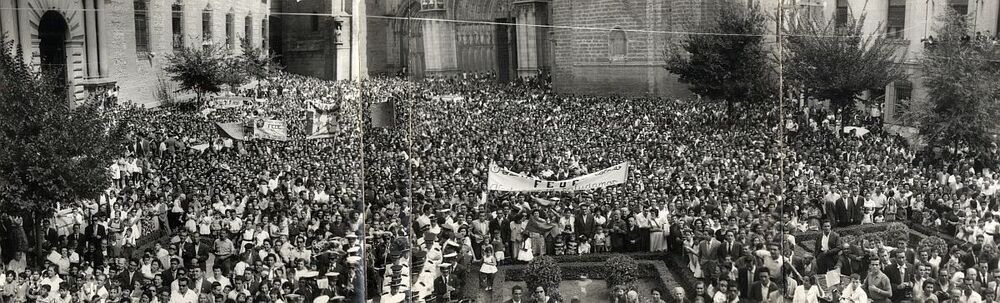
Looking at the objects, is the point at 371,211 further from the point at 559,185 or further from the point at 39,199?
the point at 39,199

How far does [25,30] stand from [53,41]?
34.5 inches

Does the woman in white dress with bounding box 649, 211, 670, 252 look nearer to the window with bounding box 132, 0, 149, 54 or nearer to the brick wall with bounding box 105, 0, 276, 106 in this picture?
the brick wall with bounding box 105, 0, 276, 106

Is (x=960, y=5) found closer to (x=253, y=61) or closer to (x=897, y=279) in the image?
(x=897, y=279)

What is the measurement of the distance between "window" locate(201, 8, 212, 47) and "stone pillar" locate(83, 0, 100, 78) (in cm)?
238

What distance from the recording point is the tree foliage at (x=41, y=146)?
46.1ft

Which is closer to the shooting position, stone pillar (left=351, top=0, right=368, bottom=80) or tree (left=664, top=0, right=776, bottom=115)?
stone pillar (left=351, top=0, right=368, bottom=80)

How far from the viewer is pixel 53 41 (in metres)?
18.6

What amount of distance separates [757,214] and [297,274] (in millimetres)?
7816

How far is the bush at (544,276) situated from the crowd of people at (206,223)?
2636mm

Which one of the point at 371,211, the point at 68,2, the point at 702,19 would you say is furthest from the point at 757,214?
the point at 702,19

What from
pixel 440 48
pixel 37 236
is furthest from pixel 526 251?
pixel 440 48

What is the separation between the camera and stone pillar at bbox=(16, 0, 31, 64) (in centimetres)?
1761

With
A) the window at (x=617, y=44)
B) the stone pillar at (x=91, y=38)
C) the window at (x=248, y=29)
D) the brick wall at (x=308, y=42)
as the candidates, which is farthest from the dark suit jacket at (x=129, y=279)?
the window at (x=617, y=44)

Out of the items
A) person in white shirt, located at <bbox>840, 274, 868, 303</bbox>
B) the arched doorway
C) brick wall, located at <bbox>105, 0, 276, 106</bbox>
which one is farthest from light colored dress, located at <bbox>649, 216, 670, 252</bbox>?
the arched doorway
